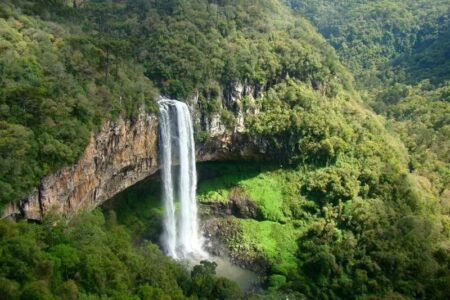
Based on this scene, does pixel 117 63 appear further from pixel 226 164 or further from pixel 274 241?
pixel 274 241

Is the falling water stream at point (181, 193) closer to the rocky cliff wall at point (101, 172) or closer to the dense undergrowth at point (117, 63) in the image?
the rocky cliff wall at point (101, 172)

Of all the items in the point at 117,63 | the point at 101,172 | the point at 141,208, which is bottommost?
the point at 141,208

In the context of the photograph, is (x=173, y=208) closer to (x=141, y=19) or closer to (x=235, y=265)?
(x=235, y=265)

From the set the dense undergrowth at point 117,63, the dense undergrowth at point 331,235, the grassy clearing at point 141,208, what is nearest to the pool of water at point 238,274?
the dense undergrowth at point 331,235

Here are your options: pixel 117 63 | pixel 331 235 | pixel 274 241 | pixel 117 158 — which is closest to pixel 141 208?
pixel 117 158

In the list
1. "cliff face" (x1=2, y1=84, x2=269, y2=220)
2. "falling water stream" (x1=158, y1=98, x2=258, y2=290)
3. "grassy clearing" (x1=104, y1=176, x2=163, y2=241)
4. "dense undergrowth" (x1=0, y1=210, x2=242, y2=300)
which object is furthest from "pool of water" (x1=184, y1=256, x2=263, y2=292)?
"cliff face" (x1=2, y1=84, x2=269, y2=220)
